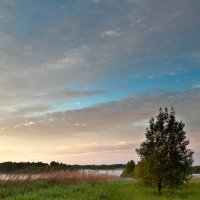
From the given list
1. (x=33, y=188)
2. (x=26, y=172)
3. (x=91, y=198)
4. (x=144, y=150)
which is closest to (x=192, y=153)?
(x=144, y=150)

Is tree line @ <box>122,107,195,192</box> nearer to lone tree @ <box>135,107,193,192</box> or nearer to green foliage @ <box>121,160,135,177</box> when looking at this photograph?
lone tree @ <box>135,107,193,192</box>

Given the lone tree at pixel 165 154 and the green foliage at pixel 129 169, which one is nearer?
the lone tree at pixel 165 154

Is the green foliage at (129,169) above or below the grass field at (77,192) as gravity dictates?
above

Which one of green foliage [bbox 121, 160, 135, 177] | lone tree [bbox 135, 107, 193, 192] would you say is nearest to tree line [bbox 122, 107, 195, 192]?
lone tree [bbox 135, 107, 193, 192]

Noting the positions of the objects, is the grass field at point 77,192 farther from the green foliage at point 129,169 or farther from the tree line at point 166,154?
the green foliage at point 129,169

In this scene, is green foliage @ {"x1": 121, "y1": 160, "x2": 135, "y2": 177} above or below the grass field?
above

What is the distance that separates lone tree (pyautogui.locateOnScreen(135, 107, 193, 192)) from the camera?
32688 millimetres

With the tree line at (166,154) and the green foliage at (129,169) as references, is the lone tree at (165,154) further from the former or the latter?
the green foliage at (129,169)

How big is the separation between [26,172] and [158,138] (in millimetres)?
15269

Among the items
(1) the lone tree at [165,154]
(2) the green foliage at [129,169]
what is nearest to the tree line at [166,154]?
(1) the lone tree at [165,154]

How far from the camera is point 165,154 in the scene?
3316 cm

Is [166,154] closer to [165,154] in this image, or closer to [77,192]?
[165,154]

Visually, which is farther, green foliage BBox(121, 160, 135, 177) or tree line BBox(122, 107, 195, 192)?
green foliage BBox(121, 160, 135, 177)

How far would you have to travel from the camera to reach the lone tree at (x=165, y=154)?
32.7 m
